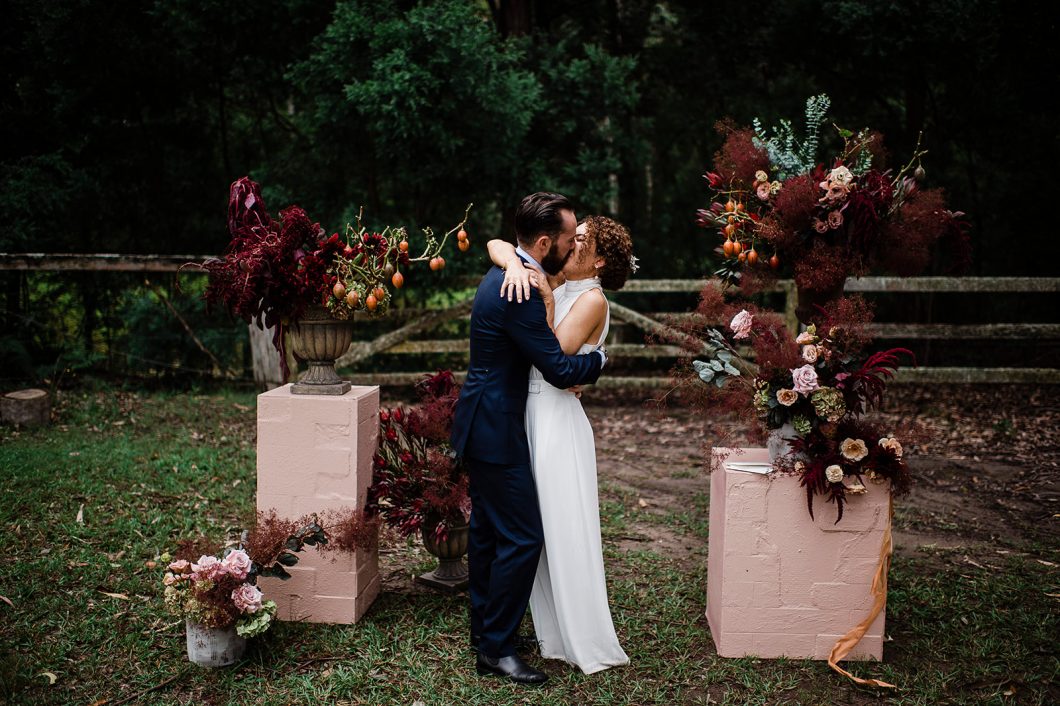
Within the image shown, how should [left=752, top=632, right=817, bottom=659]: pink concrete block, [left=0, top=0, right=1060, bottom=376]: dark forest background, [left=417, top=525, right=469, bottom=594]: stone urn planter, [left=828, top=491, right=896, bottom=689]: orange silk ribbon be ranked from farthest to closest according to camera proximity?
[left=0, top=0, right=1060, bottom=376]: dark forest background → [left=417, top=525, right=469, bottom=594]: stone urn planter → [left=752, top=632, right=817, bottom=659]: pink concrete block → [left=828, top=491, right=896, bottom=689]: orange silk ribbon

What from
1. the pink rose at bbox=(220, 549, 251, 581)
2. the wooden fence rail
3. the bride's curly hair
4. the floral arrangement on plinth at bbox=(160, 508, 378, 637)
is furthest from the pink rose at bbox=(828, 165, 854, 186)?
the wooden fence rail

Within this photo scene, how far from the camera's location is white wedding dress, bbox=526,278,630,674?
3893 millimetres

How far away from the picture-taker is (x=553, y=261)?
12.7 ft

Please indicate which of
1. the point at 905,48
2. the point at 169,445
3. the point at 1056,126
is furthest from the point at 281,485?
the point at 1056,126

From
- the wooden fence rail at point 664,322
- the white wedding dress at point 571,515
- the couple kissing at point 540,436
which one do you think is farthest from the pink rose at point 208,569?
the wooden fence rail at point 664,322

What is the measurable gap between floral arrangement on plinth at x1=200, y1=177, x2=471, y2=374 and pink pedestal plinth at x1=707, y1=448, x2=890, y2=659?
1883mm

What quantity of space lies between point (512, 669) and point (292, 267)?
2172mm

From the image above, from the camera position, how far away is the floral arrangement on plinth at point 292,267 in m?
4.04

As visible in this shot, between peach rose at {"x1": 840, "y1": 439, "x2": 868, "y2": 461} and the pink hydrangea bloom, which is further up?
peach rose at {"x1": 840, "y1": 439, "x2": 868, "y2": 461}

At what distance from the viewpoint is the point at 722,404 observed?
4.12m

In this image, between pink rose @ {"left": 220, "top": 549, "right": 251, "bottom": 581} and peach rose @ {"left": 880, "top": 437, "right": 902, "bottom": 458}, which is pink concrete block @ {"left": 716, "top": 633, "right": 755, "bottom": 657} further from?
pink rose @ {"left": 220, "top": 549, "right": 251, "bottom": 581}

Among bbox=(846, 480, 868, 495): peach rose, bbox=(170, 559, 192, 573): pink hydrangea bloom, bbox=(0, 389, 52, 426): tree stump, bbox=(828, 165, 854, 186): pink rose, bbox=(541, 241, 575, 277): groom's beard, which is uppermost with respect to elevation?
bbox=(828, 165, 854, 186): pink rose

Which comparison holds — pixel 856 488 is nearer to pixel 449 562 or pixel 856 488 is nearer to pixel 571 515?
pixel 571 515

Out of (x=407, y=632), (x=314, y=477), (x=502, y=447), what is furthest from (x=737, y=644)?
(x=314, y=477)
